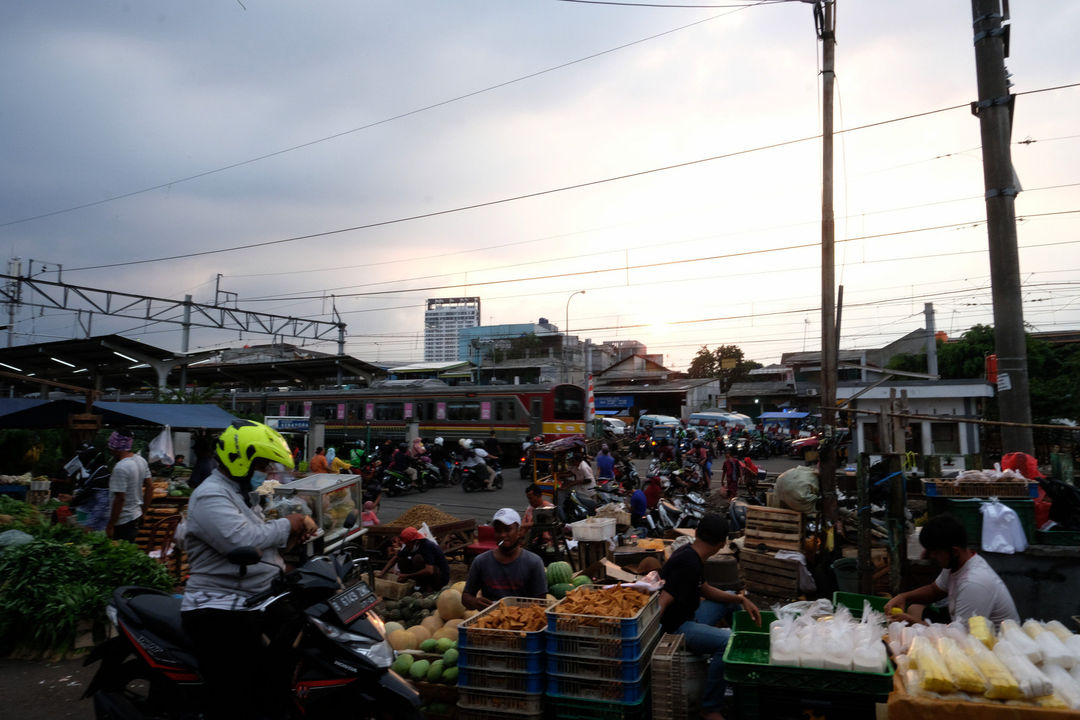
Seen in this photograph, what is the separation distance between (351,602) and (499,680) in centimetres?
116

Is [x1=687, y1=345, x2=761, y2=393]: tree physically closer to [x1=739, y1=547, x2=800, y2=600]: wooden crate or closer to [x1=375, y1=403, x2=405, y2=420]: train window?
[x1=375, y1=403, x2=405, y2=420]: train window

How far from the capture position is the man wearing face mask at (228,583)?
10.1ft

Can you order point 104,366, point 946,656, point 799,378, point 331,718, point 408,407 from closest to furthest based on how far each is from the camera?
point 946,656
point 331,718
point 104,366
point 408,407
point 799,378

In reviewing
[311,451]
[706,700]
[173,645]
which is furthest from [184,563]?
[311,451]

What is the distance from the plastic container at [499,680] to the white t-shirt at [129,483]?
4.96 m

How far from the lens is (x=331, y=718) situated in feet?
10.5

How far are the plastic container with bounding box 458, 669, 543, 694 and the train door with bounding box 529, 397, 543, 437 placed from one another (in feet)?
67.6

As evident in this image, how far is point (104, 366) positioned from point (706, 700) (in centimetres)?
2359

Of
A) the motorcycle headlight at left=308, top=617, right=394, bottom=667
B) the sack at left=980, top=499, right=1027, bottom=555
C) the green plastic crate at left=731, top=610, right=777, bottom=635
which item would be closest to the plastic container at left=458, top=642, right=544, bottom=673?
the motorcycle headlight at left=308, top=617, right=394, bottom=667

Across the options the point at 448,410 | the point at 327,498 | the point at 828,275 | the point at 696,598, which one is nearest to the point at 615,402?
the point at 448,410

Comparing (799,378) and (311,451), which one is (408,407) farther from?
(799,378)

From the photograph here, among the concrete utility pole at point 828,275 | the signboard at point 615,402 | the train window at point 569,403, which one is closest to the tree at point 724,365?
the signboard at point 615,402

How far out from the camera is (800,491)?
881 centimetres

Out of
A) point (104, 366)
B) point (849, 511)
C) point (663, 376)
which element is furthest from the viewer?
point (663, 376)
